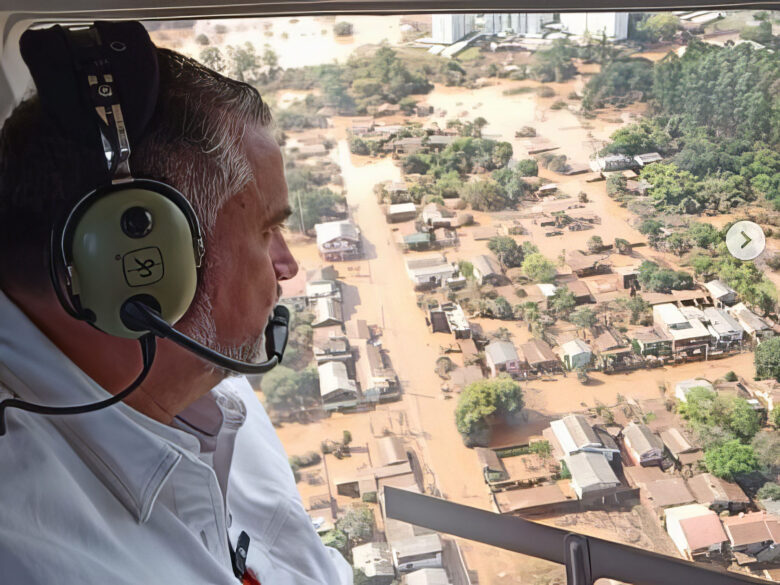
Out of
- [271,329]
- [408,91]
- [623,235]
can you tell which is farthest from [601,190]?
[271,329]

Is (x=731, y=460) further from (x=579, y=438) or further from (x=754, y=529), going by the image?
(x=579, y=438)

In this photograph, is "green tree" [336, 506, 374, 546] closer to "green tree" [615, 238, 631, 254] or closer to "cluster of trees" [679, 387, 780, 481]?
"cluster of trees" [679, 387, 780, 481]

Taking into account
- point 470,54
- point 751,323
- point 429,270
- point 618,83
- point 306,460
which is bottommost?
point 306,460

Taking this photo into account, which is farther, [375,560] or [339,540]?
[339,540]

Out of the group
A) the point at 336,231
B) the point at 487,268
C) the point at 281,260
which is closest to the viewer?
the point at 281,260

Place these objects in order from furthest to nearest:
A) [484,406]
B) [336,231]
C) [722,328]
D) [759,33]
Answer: [336,231]
[484,406]
[722,328]
[759,33]

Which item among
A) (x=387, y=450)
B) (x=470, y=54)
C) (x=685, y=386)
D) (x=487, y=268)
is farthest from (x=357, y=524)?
(x=470, y=54)

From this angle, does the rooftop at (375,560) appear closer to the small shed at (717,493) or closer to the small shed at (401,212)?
the small shed at (717,493)
